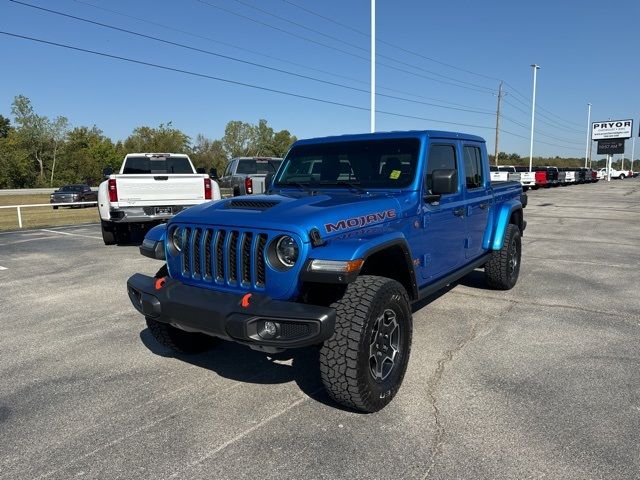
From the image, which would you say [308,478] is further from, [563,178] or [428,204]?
[563,178]

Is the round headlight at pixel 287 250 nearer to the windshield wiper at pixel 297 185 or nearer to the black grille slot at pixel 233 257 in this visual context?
the black grille slot at pixel 233 257

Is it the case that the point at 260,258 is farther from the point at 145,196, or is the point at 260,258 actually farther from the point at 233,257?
the point at 145,196

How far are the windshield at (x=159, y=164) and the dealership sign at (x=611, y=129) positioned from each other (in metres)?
75.6

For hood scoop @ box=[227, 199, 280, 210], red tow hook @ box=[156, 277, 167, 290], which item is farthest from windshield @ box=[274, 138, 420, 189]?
red tow hook @ box=[156, 277, 167, 290]

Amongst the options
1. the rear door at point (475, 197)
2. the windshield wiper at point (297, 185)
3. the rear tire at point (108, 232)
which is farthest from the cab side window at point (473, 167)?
the rear tire at point (108, 232)

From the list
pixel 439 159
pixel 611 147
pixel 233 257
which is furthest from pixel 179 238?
pixel 611 147

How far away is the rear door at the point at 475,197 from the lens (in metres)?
5.20

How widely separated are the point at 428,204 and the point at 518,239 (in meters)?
2.96

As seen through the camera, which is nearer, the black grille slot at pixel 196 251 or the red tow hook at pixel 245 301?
the red tow hook at pixel 245 301

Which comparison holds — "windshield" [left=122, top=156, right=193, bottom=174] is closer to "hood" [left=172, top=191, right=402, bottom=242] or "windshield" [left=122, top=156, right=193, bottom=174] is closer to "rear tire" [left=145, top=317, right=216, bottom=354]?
"rear tire" [left=145, top=317, right=216, bottom=354]

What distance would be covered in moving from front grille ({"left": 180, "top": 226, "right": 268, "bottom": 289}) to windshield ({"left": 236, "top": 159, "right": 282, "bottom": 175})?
15.1m

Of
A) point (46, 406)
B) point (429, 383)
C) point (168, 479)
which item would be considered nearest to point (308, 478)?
point (168, 479)

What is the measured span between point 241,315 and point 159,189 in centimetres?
757

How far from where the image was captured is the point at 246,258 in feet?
10.6
